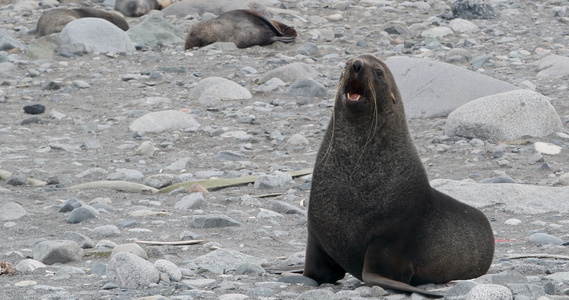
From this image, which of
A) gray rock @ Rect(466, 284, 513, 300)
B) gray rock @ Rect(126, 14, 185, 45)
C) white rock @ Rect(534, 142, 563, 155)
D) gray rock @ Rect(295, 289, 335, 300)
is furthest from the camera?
gray rock @ Rect(126, 14, 185, 45)

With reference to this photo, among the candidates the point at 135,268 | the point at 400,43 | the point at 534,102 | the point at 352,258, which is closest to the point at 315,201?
the point at 352,258

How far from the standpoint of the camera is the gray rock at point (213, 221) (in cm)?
507

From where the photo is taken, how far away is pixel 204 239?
477 cm

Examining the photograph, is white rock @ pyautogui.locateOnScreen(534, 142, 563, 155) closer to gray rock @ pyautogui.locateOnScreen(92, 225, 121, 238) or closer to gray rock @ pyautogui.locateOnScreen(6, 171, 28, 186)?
gray rock @ pyautogui.locateOnScreen(92, 225, 121, 238)

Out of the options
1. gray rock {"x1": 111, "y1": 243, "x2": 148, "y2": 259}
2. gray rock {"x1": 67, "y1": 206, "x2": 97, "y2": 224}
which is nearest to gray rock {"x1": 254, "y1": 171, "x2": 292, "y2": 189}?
Result: gray rock {"x1": 67, "y1": 206, "x2": 97, "y2": 224}

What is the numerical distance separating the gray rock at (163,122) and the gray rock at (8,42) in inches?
161

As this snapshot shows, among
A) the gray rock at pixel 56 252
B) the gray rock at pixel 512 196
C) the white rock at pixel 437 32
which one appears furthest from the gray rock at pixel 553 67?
the gray rock at pixel 56 252

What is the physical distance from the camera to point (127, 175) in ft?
21.9

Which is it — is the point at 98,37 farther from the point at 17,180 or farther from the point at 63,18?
the point at 17,180

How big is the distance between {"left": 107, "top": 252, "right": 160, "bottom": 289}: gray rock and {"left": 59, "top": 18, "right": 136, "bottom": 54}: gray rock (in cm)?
811

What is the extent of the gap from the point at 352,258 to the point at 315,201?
1.01 feet

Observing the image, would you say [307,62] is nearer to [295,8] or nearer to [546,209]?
[295,8]

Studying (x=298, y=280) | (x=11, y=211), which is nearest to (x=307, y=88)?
(x=11, y=211)

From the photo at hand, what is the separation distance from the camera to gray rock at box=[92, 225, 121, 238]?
16.1ft
